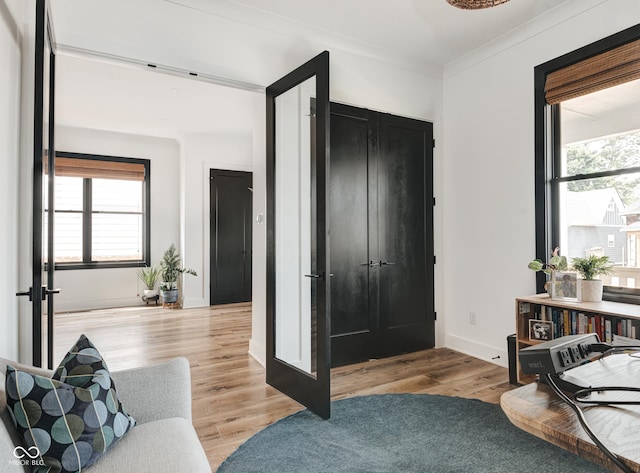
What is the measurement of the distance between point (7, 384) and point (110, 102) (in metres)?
4.73

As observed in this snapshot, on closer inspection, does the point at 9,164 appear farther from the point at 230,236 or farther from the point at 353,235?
the point at 230,236

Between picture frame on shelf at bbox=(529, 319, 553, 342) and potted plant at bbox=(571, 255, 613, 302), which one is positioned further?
picture frame on shelf at bbox=(529, 319, 553, 342)

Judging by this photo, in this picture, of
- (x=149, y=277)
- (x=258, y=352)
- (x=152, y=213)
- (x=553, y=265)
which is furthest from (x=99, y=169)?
(x=553, y=265)

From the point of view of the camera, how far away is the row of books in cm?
237

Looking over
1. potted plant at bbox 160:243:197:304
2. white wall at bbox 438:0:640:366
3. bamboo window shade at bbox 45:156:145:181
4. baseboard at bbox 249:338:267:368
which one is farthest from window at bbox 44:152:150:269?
white wall at bbox 438:0:640:366

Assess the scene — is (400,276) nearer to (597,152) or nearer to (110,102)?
(597,152)

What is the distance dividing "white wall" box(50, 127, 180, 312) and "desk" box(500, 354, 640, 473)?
676cm

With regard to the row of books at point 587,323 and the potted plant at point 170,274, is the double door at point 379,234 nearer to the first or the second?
the row of books at point 587,323

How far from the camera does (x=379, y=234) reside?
3680mm

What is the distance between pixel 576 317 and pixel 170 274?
570 centimetres

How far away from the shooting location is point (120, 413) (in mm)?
1372

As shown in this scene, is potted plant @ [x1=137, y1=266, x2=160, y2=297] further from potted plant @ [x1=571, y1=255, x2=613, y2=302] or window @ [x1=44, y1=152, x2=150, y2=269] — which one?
potted plant @ [x1=571, y1=255, x2=613, y2=302]

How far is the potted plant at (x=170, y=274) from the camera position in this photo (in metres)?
6.35

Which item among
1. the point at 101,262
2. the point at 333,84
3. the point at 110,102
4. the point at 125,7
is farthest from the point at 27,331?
the point at 101,262
